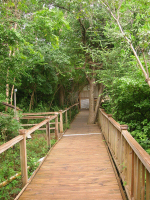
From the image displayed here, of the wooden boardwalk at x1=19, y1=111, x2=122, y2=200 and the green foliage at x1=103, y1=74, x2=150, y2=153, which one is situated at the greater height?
the green foliage at x1=103, y1=74, x2=150, y2=153

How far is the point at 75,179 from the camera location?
3.16m

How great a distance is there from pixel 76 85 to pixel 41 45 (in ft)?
31.7

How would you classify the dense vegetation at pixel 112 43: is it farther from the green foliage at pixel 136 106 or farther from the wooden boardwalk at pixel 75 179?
the wooden boardwalk at pixel 75 179

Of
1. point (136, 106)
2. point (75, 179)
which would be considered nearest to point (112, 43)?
point (136, 106)

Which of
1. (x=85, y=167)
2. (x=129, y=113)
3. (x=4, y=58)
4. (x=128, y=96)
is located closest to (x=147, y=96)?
(x=128, y=96)

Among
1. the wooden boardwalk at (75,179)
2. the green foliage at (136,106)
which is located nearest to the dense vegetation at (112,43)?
the green foliage at (136,106)

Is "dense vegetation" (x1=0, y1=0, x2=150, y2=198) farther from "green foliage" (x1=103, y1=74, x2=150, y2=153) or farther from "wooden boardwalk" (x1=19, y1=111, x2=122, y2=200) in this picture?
"wooden boardwalk" (x1=19, y1=111, x2=122, y2=200)

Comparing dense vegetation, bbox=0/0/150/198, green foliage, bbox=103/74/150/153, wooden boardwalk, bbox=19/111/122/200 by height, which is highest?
dense vegetation, bbox=0/0/150/198

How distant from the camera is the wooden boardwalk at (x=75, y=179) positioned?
261 centimetres

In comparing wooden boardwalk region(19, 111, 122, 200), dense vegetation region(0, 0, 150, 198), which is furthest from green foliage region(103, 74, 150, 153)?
wooden boardwalk region(19, 111, 122, 200)

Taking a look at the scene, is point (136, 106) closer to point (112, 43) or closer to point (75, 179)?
point (75, 179)

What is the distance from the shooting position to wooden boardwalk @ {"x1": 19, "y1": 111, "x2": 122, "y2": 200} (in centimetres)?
261

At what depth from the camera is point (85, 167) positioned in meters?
3.75

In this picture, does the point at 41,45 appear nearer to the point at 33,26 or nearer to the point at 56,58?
the point at 56,58
